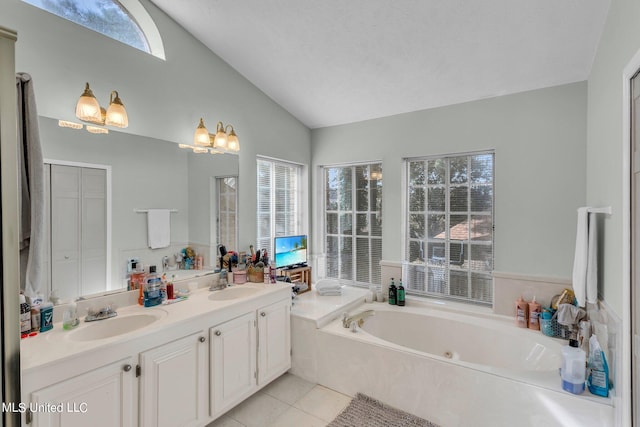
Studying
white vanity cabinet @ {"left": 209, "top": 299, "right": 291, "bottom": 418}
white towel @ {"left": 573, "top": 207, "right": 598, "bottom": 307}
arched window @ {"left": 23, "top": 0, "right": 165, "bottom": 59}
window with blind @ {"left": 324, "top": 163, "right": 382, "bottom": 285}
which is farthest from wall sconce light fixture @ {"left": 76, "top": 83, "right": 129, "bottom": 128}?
white towel @ {"left": 573, "top": 207, "right": 598, "bottom": 307}

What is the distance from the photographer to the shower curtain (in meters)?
1.25

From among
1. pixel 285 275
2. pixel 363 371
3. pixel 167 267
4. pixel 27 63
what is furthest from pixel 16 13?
pixel 363 371

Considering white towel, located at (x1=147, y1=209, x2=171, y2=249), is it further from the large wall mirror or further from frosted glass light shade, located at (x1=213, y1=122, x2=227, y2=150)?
frosted glass light shade, located at (x1=213, y1=122, x2=227, y2=150)

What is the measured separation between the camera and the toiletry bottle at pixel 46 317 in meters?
1.59

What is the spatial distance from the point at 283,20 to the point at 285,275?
2.36 meters

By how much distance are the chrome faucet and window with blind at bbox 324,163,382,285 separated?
2.49 m

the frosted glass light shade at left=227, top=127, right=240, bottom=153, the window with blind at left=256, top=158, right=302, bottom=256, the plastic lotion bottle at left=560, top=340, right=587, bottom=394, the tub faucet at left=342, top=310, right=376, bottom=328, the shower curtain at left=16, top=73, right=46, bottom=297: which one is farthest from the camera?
the window with blind at left=256, top=158, right=302, bottom=256

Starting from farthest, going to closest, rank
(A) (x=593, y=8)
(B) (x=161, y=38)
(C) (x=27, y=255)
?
(B) (x=161, y=38) → (A) (x=593, y=8) → (C) (x=27, y=255)

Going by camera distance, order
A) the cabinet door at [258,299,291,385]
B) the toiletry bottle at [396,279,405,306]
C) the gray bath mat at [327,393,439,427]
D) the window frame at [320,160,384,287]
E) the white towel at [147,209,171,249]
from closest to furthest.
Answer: the gray bath mat at [327,393,439,427]
the white towel at [147,209,171,249]
the cabinet door at [258,299,291,385]
the toiletry bottle at [396,279,405,306]
the window frame at [320,160,384,287]

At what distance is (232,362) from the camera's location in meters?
2.12

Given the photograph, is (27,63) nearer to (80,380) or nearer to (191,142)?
(191,142)

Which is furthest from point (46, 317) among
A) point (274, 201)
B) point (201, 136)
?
point (274, 201)

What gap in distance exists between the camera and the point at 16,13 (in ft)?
5.41

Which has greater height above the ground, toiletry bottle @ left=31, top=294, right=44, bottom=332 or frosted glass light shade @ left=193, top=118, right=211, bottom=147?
frosted glass light shade @ left=193, top=118, right=211, bottom=147
